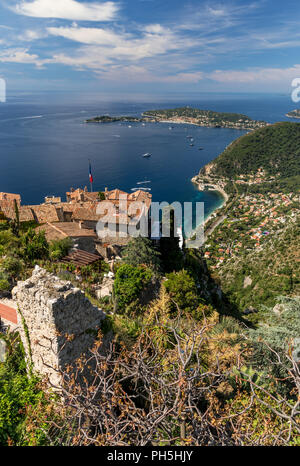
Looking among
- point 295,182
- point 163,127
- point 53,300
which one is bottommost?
point 295,182

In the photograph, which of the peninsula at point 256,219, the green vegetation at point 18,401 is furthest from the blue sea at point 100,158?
the green vegetation at point 18,401

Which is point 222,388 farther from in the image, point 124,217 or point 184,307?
point 124,217

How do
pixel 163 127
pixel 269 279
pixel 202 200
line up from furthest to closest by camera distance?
1. pixel 163 127
2. pixel 202 200
3. pixel 269 279

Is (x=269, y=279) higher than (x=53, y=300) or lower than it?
lower

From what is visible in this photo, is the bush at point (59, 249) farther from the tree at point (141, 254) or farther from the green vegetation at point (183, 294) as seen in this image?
the green vegetation at point (183, 294)

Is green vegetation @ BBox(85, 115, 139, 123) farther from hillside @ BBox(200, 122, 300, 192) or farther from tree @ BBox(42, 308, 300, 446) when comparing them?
tree @ BBox(42, 308, 300, 446)

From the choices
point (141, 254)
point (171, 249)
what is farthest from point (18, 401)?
point (171, 249)
